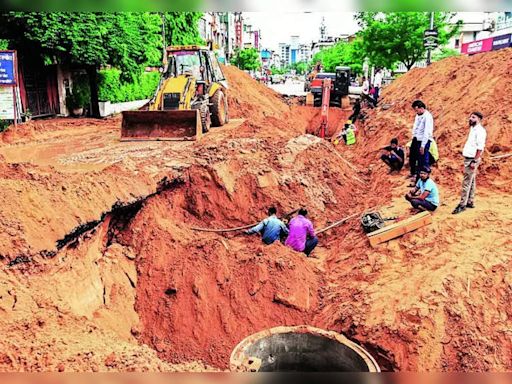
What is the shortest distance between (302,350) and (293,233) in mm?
3393

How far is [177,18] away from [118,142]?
68.7ft

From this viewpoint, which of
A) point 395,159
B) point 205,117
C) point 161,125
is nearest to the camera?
point 395,159

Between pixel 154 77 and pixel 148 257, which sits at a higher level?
pixel 154 77

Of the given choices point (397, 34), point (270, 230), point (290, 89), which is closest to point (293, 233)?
point (270, 230)

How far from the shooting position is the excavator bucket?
12.5m

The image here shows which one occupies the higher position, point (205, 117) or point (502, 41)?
point (502, 41)

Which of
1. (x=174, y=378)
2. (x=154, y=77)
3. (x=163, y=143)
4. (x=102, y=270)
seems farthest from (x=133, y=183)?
(x=154, y=77)

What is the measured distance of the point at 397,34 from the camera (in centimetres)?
2748

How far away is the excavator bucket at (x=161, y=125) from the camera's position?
12469mm

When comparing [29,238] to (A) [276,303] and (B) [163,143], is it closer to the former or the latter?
(A) [276,303]

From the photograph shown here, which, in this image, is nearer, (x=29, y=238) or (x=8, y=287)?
(x=8, y=287)

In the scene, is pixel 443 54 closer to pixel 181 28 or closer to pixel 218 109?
pixel 181 28

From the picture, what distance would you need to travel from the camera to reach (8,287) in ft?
15.7

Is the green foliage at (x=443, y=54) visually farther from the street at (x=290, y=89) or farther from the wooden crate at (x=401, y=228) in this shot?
the wooden crate at (x=401, y=228)
